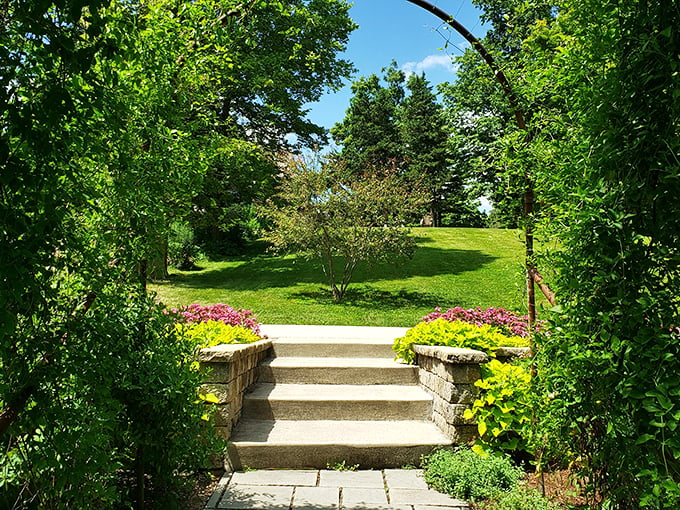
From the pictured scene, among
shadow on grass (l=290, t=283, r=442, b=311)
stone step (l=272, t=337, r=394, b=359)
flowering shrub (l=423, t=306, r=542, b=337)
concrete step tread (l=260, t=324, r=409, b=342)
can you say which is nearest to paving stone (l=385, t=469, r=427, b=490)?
stone step (l=272, t=337, r=394, b=359)

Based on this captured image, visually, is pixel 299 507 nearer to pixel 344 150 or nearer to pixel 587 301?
pixel 587 301

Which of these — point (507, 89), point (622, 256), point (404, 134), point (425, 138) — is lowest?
point (622, 256)

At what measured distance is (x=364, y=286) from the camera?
12.5 metres

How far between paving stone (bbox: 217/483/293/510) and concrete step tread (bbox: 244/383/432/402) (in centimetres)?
98

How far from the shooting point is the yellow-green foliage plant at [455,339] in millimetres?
4141

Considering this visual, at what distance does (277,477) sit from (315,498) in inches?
17.6

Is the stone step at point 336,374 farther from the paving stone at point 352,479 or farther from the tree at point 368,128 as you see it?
the tree at point 368,128

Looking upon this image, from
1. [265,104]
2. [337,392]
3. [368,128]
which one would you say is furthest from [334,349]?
[368,128]

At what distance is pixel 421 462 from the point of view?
3564mm

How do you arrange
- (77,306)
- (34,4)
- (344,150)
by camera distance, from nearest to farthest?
1. (34,4)
2. (77,306)
3. (344,150)

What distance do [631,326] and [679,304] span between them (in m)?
0.18

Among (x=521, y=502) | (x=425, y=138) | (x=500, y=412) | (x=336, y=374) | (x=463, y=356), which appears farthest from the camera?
(x=425, y=138)

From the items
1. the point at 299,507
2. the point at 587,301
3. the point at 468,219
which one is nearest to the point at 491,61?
the point at 587,301

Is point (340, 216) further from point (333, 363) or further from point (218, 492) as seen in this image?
point (218, 492)
